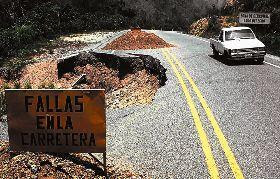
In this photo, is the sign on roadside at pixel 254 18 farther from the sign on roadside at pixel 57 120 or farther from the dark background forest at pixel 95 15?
the sign on roadside at pixel 57 120

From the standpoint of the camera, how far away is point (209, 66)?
14.7 m

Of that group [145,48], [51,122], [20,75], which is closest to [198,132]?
[51,122]

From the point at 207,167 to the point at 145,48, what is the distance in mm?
17222

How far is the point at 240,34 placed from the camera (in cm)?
1652

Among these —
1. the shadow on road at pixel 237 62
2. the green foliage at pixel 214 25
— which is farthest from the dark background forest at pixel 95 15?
the shadow on road at pixel 237 62

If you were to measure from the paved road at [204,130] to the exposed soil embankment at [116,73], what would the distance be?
1.92 metres

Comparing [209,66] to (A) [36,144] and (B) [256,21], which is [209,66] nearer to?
(B) [256,21]

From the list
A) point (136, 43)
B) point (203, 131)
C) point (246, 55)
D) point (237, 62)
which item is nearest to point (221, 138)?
point (203, 131)

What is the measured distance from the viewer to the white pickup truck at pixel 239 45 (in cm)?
1520

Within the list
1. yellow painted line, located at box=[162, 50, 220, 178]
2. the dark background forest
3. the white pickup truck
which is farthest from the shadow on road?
the dark background forest

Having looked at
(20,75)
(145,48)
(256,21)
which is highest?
(256,21)

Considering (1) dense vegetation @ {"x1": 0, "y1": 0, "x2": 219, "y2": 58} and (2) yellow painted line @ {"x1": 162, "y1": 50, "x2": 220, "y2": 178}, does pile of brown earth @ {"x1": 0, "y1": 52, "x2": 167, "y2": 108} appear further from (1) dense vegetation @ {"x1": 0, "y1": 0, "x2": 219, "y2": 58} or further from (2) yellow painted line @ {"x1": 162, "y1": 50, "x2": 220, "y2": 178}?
(1) dense vegetation @ {"x1": 0, "y1": 0, "x2": 219, "y2": 58}

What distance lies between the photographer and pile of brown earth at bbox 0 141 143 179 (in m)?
5.32

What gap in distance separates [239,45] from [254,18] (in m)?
6.31
